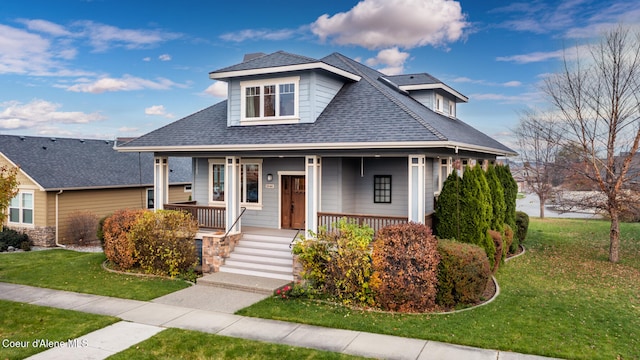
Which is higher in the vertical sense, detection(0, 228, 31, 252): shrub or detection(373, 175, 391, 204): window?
detection(373, 175, 391, 204): window

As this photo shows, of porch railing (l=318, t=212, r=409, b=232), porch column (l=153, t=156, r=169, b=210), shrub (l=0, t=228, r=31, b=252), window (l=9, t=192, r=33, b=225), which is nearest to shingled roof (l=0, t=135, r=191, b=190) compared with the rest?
window (l=9, t=192, r=33, b=225)

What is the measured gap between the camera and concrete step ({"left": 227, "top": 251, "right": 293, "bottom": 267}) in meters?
12.8

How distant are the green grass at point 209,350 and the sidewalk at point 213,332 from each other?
0.82 ft

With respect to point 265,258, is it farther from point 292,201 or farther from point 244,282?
point 292,201

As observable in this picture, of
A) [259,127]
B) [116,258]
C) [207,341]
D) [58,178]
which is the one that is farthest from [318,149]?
[58,178]

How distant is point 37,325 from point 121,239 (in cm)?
508

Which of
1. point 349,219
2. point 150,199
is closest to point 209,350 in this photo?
point 349,219

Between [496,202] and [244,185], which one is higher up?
[244,185]

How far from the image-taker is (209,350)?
7660 mm

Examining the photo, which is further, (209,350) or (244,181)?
(244,181)

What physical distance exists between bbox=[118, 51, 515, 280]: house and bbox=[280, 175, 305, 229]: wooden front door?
36mm

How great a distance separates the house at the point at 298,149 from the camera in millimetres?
12758

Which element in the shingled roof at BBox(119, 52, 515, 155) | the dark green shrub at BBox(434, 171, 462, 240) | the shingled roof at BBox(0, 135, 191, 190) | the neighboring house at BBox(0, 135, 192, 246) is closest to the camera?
the shingled roof at BBox(119, 52, 515, 155)

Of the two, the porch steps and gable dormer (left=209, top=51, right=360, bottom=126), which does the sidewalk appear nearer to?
the porch steps
